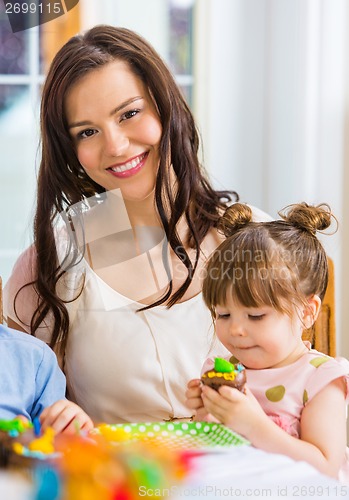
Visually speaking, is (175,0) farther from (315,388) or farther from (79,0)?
(315,388)

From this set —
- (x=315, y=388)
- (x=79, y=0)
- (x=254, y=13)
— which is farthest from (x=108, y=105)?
(x=254, y=13)

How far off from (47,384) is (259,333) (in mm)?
419

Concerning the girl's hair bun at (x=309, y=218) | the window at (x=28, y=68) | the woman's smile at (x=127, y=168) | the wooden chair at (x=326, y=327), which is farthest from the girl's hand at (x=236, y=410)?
the window at (x=28, y=68)

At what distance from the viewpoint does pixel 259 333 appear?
1255 mm

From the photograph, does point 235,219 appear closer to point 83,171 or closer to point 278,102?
point 83,171

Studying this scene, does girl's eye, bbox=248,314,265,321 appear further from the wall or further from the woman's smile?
the wall

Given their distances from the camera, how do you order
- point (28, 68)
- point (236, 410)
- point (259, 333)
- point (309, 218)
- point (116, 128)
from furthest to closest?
point (28, 68)
point (116, 128)
point (309, 218)
point (259, 333)
point (236, 410)

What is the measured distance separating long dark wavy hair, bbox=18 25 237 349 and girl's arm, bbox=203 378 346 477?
514mm

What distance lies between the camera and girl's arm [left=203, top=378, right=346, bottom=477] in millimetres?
1129

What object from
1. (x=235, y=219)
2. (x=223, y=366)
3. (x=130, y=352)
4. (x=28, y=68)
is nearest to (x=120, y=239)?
(x=130, y=352)

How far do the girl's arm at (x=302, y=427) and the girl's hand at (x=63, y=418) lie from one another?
200 millimetres

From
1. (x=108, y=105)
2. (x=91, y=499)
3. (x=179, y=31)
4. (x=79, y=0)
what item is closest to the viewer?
(x=91, y=499)

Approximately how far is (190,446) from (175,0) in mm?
1760

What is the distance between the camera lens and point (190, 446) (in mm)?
1045
